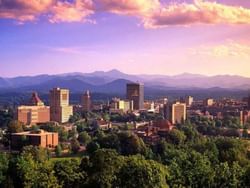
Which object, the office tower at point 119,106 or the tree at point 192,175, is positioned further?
the office tower at point 119,106

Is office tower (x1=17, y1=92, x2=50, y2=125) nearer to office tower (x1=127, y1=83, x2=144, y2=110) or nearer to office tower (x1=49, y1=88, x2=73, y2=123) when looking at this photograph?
office tower (x1=49, y1=88, x2=73, y2=123)

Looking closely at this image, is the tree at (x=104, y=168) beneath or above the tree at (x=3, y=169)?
above

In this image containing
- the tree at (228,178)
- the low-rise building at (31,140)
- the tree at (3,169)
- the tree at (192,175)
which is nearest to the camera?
the tree at (228,178)

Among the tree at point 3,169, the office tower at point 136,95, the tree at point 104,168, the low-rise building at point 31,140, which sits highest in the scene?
the office tower at point 136,95

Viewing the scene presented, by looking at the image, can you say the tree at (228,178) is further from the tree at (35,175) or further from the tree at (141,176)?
the tree at (35,175)

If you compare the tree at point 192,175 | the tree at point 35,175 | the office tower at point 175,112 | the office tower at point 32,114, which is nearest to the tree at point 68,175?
the tree at point 35,175

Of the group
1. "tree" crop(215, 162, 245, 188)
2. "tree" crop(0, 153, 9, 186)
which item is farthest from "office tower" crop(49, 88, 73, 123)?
"tree" crop(215, 162, 245, 188)
